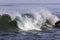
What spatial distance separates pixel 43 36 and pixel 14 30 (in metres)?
2.81

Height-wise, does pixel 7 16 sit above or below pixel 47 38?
above

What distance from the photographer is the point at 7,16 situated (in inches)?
741

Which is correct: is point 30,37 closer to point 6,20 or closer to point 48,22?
point 6,20

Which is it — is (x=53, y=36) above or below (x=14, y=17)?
below

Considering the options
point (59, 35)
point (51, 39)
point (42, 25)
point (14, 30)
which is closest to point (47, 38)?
point (51, 39)

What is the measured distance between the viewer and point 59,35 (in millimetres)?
15000

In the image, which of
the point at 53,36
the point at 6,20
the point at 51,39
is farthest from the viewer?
the point at 6,20

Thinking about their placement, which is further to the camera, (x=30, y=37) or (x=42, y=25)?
(x=42, y=25)

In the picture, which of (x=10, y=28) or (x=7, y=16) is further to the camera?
(x=7, y=16)

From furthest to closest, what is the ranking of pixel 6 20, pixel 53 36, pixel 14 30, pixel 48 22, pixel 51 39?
pixel 48 22, pixel 6 20, pixel 14 30, pixel 53 36, pixel 51 39

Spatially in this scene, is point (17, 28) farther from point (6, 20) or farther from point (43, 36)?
point (43, 36)

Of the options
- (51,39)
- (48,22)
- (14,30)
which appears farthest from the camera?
(48,22)

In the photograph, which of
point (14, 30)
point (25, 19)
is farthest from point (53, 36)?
point (25, 19)

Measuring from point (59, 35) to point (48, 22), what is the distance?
530 centimetres
